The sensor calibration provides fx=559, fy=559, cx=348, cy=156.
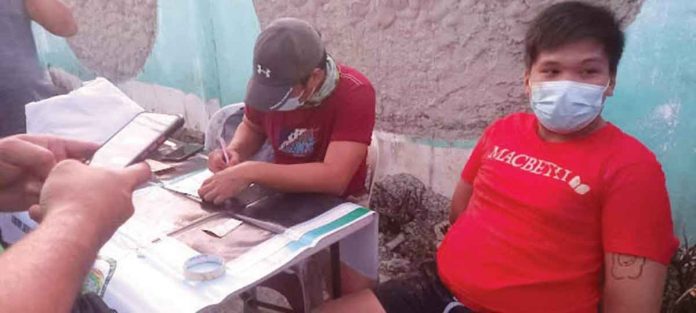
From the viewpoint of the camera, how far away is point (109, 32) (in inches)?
192

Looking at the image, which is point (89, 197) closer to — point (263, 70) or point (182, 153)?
point (263, 70)

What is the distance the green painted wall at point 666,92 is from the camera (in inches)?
78.2

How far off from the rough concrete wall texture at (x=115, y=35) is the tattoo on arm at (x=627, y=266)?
3994mm

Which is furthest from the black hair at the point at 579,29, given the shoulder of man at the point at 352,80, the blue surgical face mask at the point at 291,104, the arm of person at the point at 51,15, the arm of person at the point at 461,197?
the arm of person at the point at 51,15

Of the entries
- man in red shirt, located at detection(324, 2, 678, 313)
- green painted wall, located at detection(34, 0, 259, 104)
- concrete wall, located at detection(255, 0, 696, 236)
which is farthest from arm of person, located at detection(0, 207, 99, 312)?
green painted wall, located at detection(34, 0, 259, 104)

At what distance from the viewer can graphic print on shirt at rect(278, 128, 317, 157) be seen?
1986mm

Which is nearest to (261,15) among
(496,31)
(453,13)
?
(453,13)

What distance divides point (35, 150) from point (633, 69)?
200 centimetres

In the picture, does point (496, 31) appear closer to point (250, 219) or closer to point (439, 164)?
point (439, 164)

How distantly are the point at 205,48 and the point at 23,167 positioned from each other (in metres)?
3.11

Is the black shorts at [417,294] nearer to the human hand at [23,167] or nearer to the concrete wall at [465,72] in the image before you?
the concrete wall at [465,72]

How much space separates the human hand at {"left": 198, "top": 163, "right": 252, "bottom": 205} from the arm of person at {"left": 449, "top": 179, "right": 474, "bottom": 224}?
2.32 ft

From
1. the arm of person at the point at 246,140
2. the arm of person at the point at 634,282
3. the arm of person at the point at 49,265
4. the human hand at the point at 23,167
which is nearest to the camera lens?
the arm of person at the point at 49,265

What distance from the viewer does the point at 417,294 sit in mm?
1760
